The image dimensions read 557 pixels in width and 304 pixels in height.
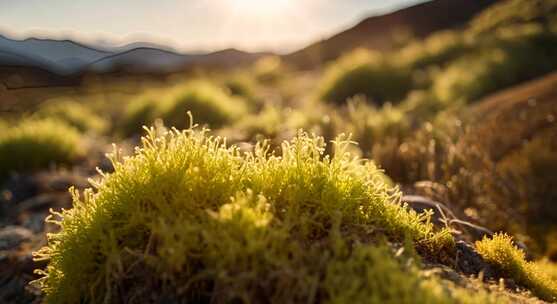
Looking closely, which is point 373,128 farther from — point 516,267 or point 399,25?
point 399,25

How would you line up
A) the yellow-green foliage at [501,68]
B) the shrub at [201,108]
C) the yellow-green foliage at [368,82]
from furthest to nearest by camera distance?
the yellow-green foliage at [368,82] < the yellow-green foliage at [501,68] < the shrub at [201,108]

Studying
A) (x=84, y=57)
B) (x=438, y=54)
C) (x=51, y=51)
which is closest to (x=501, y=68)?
(x=438, y=54)

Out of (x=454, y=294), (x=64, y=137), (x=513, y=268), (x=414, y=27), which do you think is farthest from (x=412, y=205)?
(x=414, y=27)

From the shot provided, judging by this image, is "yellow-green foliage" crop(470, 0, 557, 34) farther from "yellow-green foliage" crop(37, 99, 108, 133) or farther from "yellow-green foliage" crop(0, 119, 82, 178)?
"yellow-green foliage" crop(0, 119, 82, 178)

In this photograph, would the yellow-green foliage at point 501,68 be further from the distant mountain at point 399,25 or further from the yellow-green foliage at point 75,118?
the distant mountain at point 399,25

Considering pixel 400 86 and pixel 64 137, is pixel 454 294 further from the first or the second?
pixel 400 86

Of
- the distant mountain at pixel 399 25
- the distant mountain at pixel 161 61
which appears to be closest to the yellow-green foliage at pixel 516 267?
the distant mountain at pixel 161 61

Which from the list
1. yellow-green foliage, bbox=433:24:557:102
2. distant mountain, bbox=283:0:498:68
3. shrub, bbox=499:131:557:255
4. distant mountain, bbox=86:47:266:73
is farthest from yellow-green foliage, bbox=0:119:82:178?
distant mountain, bbox=283:0:498:68
